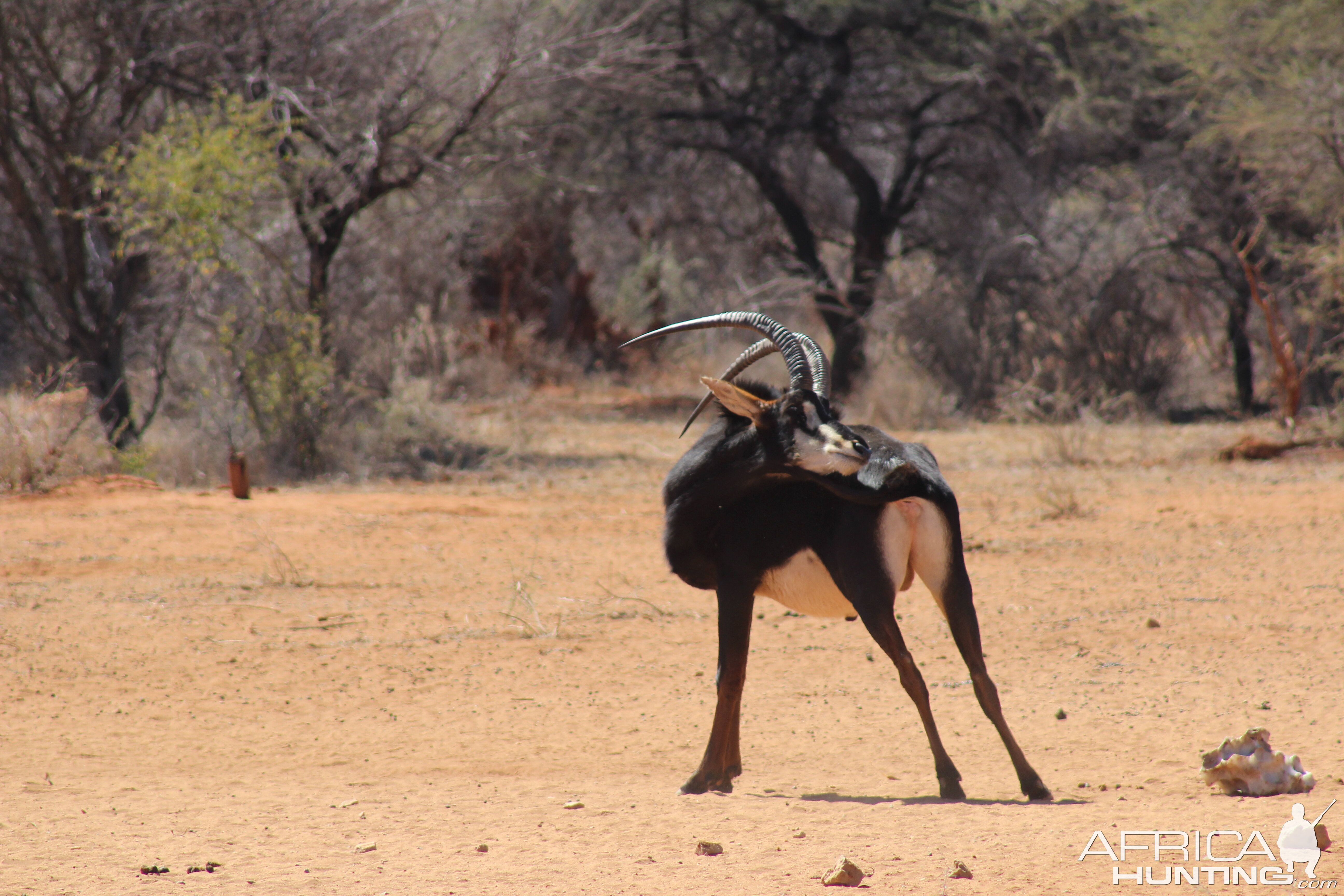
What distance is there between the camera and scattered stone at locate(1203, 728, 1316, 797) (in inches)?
164

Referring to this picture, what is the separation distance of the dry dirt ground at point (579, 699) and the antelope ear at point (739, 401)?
52.2 inches

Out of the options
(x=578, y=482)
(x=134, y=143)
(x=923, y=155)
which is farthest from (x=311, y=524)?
(x=923, y=155)

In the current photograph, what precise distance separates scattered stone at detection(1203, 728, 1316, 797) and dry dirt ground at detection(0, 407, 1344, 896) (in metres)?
0.06

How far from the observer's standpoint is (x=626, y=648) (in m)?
7.05

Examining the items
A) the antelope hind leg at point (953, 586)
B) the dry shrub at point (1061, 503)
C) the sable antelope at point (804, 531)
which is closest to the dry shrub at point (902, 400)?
Result: the dry shrub at point (1061, 503)

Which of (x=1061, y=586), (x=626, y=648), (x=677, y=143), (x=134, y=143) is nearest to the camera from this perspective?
(x=626, y=648)

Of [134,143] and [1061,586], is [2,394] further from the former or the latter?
[1061,586]

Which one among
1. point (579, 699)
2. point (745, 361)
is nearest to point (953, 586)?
point (745, 361)

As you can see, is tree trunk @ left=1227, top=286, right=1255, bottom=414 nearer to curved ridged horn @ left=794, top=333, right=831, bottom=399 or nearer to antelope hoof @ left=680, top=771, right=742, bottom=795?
curved ridged horn @ left=794, top=333, right=831, bottom=399

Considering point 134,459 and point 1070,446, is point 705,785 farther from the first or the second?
point 1070,446

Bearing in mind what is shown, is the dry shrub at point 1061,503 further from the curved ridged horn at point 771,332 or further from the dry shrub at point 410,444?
the curved ridged horn at point 771,332

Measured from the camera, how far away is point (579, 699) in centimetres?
607

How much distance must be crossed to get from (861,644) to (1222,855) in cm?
367

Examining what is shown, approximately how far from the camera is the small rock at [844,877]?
3.35 metres
